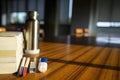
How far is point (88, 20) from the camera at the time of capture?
7.42 metres

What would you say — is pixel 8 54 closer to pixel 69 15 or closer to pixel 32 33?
pixel 32 33

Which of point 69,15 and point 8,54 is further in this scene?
point 69,15

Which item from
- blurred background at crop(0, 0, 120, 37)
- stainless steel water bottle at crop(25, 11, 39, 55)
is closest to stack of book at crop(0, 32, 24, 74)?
stainless steel water bottle at crop(25, 11, 39, 55)

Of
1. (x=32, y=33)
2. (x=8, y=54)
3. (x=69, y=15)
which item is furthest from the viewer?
(x=69, y=15)

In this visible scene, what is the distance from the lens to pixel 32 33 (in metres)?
1.04

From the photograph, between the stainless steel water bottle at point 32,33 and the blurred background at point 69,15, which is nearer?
the stainless steel water bottle at point 32,33

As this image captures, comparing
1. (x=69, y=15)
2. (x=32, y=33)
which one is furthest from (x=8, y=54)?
(x=69, y=15)

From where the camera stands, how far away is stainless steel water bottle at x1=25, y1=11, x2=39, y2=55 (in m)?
1.03

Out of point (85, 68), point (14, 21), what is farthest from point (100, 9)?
point (85, 68)

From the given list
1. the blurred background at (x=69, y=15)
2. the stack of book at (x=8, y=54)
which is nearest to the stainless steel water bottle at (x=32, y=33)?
the stack of book at (x=8, y=54)

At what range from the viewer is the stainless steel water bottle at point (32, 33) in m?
1.03

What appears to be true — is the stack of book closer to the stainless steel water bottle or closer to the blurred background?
the stainless steel water bottle

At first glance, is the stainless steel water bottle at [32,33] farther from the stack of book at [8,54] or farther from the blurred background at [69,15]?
the blurred background at [69,15]

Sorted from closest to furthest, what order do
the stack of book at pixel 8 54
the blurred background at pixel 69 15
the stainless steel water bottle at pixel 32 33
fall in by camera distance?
1. the stack of book at pixel 8 54
2. the stainless steel water bottle at pixel 32 33
3. the blurred background at pixel 69 15
